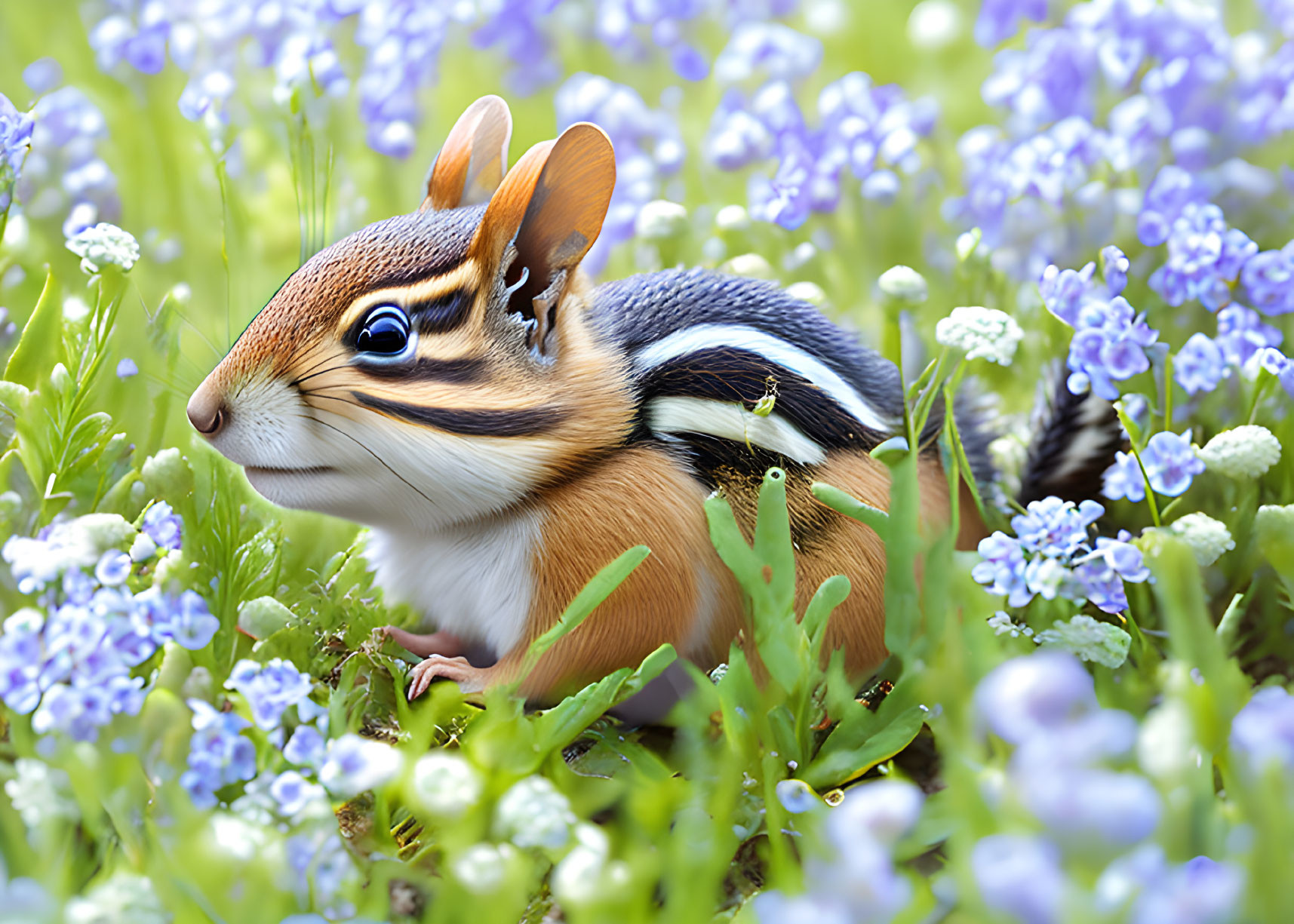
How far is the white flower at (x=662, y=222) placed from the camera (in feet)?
9.92

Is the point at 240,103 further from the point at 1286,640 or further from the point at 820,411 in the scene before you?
the point at 1286,640

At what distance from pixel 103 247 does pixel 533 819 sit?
149 cm

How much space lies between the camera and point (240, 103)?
168 inches

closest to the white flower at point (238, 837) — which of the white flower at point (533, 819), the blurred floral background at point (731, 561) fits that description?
the blurred floral background at point (731, 561)

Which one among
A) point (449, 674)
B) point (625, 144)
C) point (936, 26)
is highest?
point (936, 26)

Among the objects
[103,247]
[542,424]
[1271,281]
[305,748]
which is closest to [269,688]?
[305,748]

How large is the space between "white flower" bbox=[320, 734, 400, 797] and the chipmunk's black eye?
28.3 inches

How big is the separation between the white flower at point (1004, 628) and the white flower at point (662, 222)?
145 cm

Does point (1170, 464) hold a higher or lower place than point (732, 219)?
lower

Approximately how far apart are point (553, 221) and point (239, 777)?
3.56 ft

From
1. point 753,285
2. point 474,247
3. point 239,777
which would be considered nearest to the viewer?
point 239,777

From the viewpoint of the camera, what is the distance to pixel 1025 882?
3.09 ft

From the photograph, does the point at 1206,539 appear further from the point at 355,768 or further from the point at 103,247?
the point at 103,247

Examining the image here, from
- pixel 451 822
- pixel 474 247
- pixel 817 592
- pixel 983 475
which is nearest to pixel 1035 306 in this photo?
pixel 983 475
